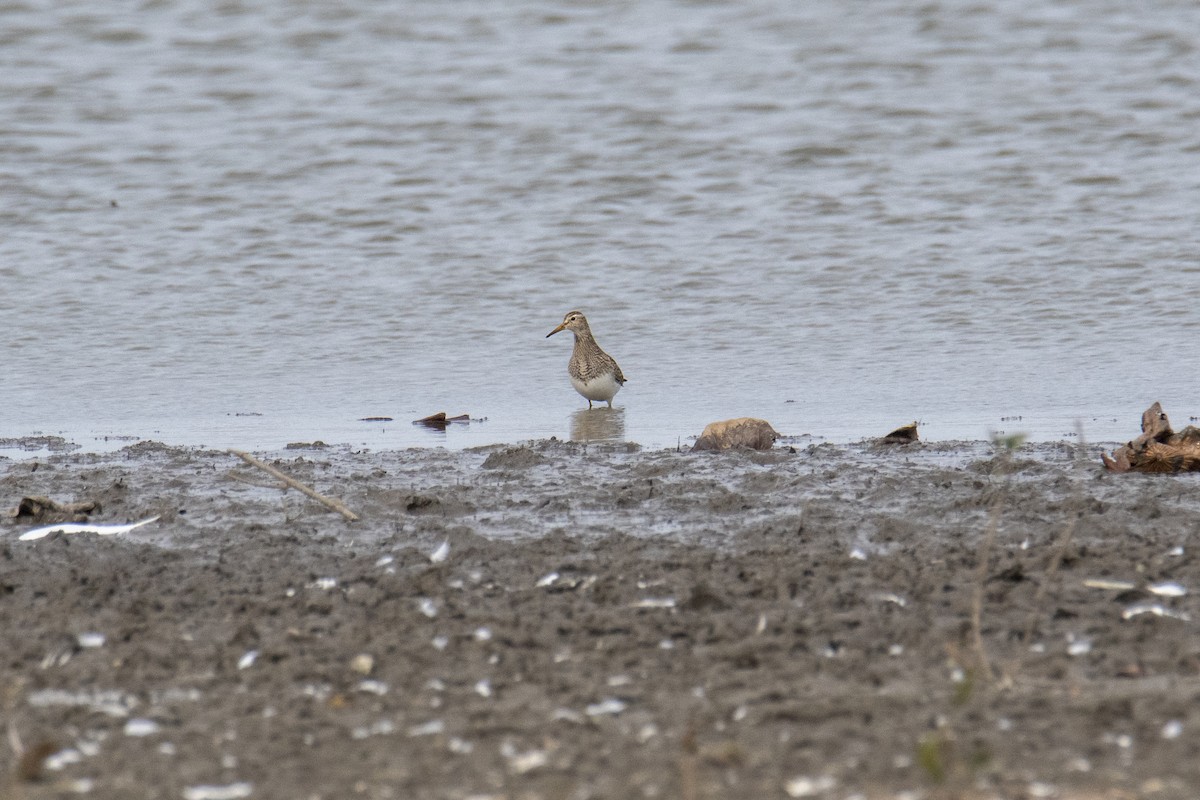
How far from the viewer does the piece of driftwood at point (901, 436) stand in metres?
7.57

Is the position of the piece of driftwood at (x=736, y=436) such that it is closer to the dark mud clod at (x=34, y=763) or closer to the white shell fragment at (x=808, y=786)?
the white shell fragment at (x=808, y=786)

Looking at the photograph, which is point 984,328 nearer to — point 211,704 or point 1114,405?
point 1114,405

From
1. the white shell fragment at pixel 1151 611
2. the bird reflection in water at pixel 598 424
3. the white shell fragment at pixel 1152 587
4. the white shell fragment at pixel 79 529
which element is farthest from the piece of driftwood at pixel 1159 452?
the white shell fragment at pixel 79 529

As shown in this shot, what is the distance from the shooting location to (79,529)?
5.89 meters

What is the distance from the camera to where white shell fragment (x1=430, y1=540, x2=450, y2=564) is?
5.43m

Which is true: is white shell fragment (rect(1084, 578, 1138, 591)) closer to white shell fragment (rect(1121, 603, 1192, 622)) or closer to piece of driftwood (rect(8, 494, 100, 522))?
white shell fragment (rect(1121, 603, 1192, 622))

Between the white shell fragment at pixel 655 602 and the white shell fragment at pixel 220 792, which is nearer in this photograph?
the white shell fragment at pixel 220 792

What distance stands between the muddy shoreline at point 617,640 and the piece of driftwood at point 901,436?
91 cm

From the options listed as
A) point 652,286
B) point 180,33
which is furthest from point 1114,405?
point 180,33

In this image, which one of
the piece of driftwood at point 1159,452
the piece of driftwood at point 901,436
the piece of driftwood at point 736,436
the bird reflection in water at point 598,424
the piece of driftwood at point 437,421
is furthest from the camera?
the piece of driftwood at point 437,421

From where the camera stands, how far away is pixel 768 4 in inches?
717

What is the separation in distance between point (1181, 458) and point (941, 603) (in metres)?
2.31

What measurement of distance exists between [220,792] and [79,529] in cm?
261

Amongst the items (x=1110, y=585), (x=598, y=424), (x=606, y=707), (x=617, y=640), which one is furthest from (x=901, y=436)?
(x=606, y=707)
